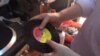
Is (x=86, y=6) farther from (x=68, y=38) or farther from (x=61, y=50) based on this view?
(x=68, y=38)

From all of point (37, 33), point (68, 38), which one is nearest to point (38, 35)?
point (37, 33)

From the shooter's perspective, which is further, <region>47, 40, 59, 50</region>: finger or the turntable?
the turntable

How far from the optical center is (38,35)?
2.28 ft

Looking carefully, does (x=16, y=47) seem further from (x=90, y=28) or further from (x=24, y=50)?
(x=90, y=28)

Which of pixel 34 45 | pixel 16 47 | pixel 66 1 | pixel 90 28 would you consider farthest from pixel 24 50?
pixel 66 1

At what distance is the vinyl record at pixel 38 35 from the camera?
25.8 inches

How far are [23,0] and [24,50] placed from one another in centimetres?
29

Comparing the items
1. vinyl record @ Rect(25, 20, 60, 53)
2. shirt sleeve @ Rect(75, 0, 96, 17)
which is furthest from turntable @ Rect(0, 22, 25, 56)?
shirt sleeve @ Rect(75, 0, 96, 17)

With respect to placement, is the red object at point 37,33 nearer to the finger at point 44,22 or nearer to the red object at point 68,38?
the finger at point 44,22

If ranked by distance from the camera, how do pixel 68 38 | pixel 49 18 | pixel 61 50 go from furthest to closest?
1. pixel 68 38
2. pixel 49 18
3. pixel 61 50

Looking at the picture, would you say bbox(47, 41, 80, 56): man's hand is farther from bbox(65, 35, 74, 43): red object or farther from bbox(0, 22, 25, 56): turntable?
bbox(65, 35, 74, 43): red object

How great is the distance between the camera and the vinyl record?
0.65 m

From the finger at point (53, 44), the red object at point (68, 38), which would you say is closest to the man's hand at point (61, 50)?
the finger at point (53, 44)

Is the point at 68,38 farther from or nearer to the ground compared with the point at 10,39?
farther from the ground
